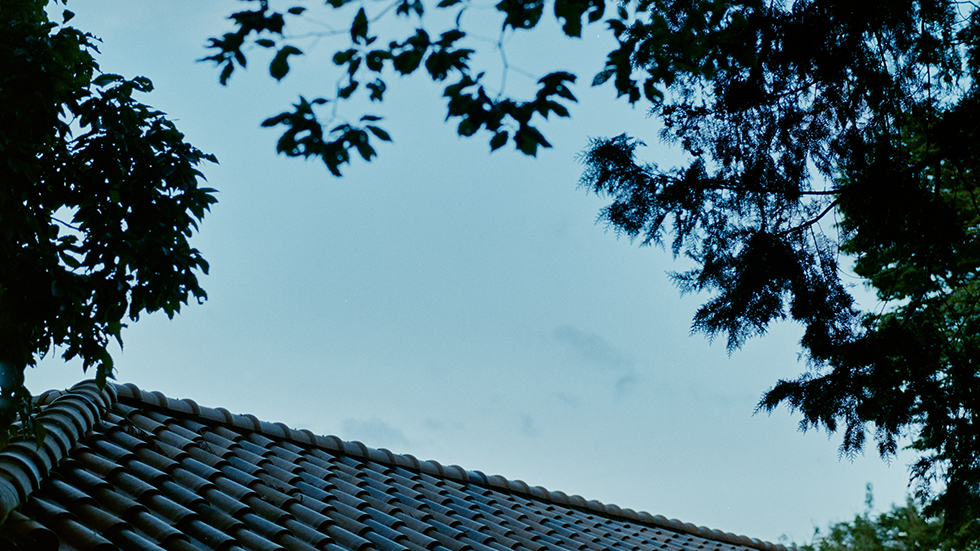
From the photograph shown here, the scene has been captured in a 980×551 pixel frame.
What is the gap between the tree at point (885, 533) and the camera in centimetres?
2182

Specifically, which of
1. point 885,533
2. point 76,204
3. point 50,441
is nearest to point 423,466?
point 50,441

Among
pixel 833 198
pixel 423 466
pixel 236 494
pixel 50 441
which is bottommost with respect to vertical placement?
pixel 236 494

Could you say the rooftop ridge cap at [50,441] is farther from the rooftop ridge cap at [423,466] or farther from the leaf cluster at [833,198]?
the leaf cluster at [833,198]

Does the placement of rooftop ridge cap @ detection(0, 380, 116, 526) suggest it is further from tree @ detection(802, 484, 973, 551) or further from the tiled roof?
tree @ detection(802, 484, 973, 551)

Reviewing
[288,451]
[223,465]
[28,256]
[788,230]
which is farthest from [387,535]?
[788,230]

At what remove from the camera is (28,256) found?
10.0 feet

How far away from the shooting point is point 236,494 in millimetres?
4723

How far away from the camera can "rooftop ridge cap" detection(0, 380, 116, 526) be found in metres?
3.47

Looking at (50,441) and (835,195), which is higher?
(835,195)

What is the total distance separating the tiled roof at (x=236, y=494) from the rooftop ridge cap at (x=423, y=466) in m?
0.01

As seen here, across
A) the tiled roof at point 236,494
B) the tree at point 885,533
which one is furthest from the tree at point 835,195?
the tree at point 885,533

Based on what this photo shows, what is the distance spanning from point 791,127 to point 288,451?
465 cm

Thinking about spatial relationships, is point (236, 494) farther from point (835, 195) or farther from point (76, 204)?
point (835, 195)

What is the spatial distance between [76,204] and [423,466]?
457cm
